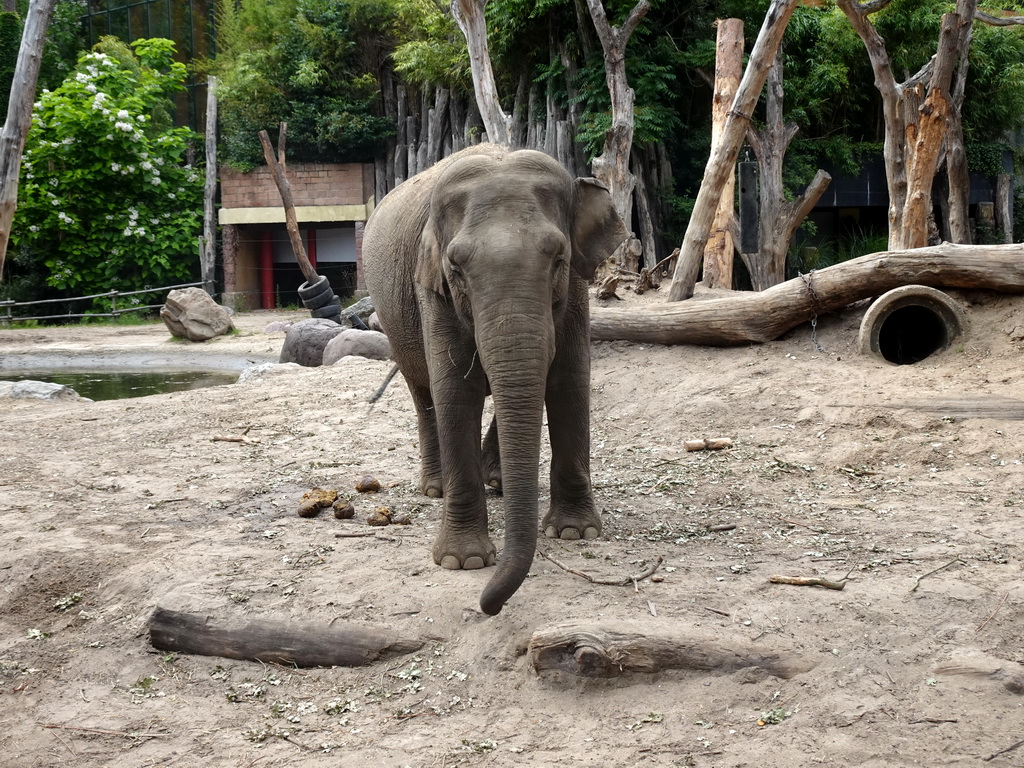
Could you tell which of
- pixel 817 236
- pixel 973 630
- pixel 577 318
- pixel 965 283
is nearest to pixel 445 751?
pixel 973 630

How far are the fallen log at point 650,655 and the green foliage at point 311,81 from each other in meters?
21.4

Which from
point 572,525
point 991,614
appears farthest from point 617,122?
point 991,614

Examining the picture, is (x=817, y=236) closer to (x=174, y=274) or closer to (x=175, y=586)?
(x=174, y=274)

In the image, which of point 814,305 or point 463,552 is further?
point 814,305

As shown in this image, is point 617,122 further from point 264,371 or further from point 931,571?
point 931,571

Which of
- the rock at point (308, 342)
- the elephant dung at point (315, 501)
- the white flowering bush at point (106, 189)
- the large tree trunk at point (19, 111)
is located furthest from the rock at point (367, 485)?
the white flowering bush at point (106, 189)

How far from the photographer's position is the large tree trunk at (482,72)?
1438cm

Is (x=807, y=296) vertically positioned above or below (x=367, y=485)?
above

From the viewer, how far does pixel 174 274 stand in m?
25.9

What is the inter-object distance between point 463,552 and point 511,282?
4.40 feet

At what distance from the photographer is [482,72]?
1462cm

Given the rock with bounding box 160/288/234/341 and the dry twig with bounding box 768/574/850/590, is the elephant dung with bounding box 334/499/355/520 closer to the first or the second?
the dry twig with bounding box 768/574/850/590

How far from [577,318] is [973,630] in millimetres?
2179

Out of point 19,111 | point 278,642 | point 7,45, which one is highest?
point 7,45
